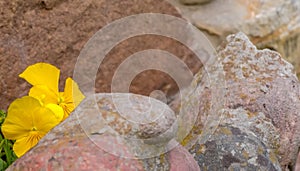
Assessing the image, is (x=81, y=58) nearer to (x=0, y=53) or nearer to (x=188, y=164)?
(x=0, y=53)

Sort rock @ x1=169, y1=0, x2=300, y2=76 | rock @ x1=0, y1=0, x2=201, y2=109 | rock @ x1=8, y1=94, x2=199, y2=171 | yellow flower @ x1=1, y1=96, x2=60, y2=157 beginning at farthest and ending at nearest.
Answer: rock @ x1=169, y1=0, x2=300, y2=76 → rock @ x1=0, y1=0, x2=201, y2=109 → yellow flower @ x1=1, y1=96, x2=60, y2=157 → rock @ x1=8, y1=94, x2=199, y2=171

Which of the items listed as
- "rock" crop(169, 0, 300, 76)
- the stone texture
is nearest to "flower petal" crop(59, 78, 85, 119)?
the stone texture

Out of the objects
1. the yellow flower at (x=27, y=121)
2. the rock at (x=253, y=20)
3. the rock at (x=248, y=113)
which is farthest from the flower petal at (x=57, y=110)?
the rock at (x=253, y=20)

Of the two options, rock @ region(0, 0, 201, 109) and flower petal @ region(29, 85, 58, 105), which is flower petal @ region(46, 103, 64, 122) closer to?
flower petal @ region(29, 85, 58, 105)

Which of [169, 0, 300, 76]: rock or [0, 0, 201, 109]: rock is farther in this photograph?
[169, 0, 300, 76]: rock

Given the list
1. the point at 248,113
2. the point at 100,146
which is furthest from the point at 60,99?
the point at 248,113

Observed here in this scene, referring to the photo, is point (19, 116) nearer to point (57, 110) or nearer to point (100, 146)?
point (57, 110)

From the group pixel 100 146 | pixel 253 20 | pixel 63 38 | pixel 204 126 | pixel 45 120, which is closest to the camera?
pixel 100 146

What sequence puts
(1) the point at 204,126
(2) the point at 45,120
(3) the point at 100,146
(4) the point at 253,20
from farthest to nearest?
(4) the point at 253,20
(1) the point at 204,126
(2) the point at 45,120
(3) the point at 100,146
